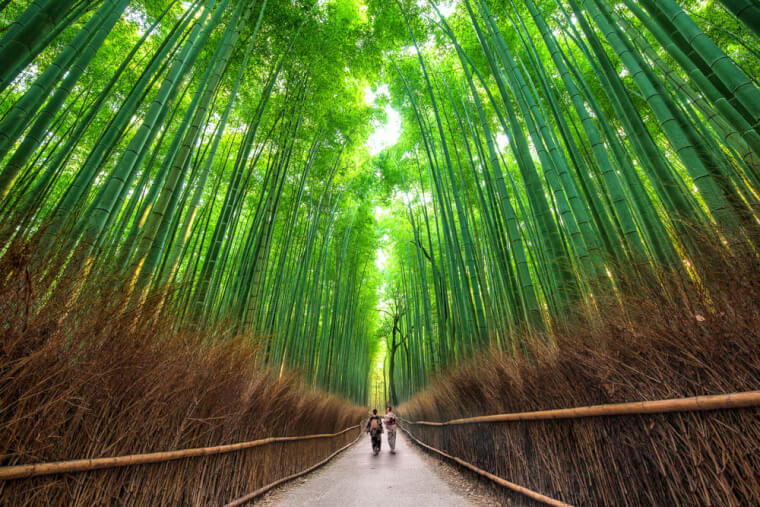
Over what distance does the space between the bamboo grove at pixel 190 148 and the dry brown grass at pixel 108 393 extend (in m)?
0.10

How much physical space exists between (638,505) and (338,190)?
6.35 m

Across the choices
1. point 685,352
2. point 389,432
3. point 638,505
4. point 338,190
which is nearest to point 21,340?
point 685,352

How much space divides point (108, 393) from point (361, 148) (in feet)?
21.0

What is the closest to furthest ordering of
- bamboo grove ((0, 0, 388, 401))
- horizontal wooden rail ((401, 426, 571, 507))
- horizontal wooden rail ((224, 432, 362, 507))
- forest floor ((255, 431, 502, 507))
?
bamboo grove ((0, 0, 388, 401)), horizontal wooden rail ((401, 426, 571, 507)), horizontal wooden rail ((224, 432, 362, 507)), forest floor ((255, 431, 502, 507))

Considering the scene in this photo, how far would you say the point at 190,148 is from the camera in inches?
82.1

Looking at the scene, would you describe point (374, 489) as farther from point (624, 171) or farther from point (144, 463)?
point (624, 171)

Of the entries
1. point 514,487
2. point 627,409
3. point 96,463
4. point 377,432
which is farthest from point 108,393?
point 377,432

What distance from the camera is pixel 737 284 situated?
0.90 metres

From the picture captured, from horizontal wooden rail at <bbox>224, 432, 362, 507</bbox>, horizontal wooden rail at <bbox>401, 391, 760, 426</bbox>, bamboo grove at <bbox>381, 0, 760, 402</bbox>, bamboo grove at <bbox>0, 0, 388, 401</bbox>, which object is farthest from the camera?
horizontal wooden rail at <bbox>224, 432, 362, 507</bbox>

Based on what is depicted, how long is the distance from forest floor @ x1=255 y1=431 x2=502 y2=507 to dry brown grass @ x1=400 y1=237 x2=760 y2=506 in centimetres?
Result: 123

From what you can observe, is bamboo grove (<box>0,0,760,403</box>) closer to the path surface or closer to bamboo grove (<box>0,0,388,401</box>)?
bamboo grove (<box>0,0,388,401</box>)

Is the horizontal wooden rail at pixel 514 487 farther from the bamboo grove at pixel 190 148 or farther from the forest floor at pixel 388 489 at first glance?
the bamboo grove at pixel 190 148

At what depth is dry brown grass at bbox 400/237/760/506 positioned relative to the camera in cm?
88

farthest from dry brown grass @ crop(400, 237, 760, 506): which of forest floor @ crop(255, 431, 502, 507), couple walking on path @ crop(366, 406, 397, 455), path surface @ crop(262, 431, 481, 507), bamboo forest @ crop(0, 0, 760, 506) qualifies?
couple walking on path @ crop(366, 406, 397, 455)
